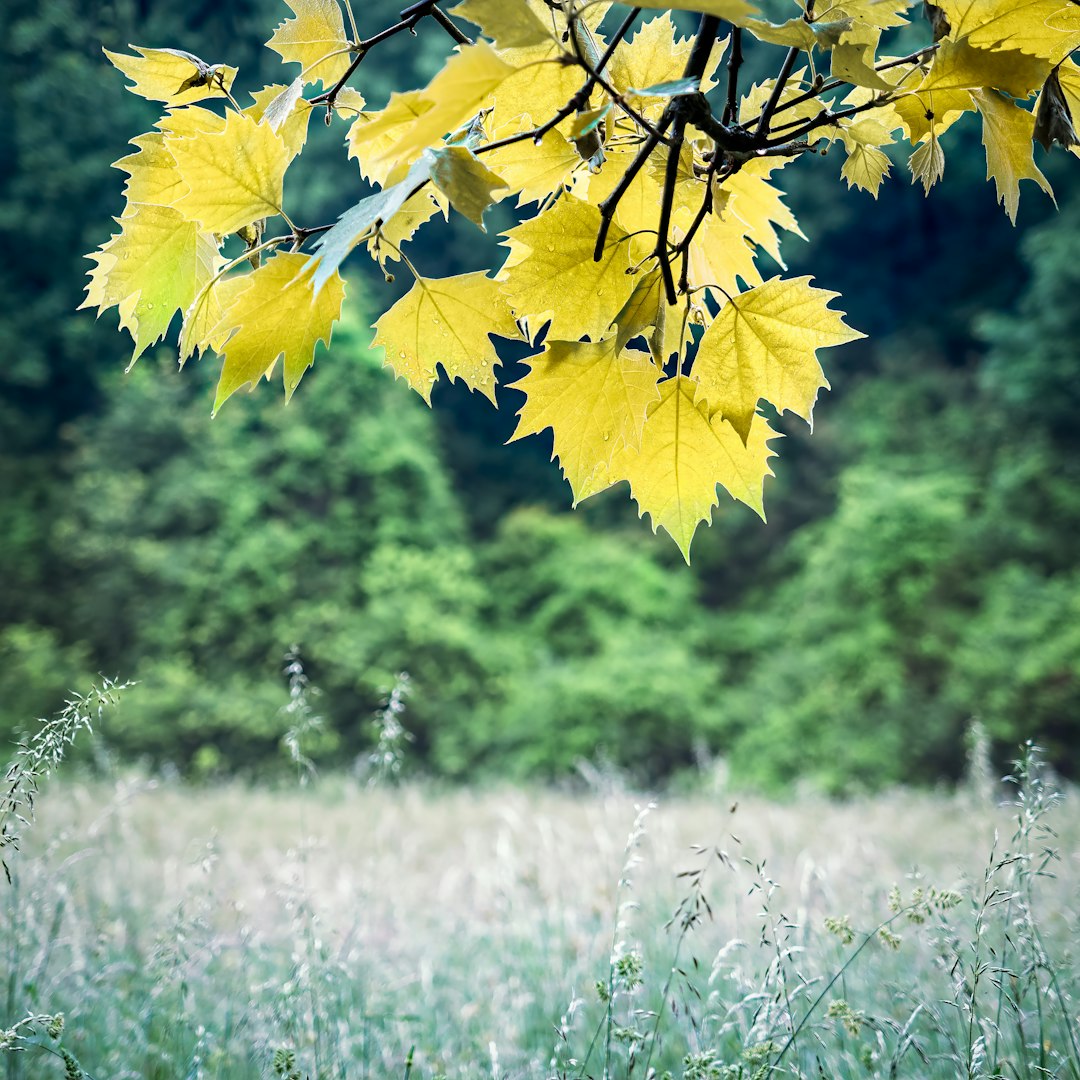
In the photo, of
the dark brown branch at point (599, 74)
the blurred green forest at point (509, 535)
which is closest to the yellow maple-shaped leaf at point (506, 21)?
the dark brown branch at point (599, 74)

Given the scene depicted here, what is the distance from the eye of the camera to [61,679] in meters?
7.94

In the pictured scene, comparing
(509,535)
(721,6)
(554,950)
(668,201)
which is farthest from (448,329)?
(509,535)

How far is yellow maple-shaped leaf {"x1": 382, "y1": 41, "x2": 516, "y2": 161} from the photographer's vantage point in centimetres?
44

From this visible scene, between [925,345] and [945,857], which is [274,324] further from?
[925,345]

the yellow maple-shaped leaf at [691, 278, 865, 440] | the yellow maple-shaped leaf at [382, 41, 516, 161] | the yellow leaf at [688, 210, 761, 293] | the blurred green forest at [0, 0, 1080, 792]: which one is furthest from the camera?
the blurred green forest at [0, 0, 1080, 792]

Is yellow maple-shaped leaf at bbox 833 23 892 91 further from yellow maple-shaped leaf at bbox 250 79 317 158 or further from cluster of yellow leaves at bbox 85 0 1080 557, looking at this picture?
yellow maple-shaped leaf at bbox 250 79 317 158

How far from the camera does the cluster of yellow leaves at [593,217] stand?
1.93ft

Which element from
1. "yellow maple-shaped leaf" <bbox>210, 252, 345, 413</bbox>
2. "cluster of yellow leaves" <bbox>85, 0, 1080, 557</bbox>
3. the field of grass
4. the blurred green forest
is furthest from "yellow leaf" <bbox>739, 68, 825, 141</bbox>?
the blurred green forest

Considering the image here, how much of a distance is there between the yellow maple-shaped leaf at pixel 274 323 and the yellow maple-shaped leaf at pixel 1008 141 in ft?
1.69

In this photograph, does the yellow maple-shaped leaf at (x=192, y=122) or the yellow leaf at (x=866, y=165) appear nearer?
the yellow maple-shaped leaf at (x=192, y=122)

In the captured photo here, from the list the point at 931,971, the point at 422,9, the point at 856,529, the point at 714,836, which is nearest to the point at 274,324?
the point at 422,9

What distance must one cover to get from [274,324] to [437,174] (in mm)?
158

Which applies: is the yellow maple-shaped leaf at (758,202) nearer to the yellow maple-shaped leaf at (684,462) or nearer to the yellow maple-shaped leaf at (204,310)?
the yellow maple-shaped leaf at (684,462)

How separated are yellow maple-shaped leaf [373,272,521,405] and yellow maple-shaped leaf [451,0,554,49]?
0.19 meters
